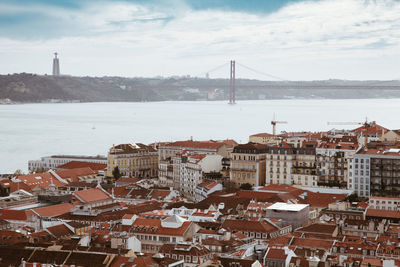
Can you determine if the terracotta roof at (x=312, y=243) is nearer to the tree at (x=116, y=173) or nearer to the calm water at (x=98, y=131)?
the tree at (x=116, y=173)

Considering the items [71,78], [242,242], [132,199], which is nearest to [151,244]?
[242,242]

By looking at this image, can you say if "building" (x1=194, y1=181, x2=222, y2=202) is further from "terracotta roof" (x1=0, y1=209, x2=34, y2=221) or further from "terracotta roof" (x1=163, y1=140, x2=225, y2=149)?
"terracotta roof" (x1=0, y1=209, x2=34, y2=221)

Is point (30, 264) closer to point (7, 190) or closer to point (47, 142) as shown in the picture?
point (7, 190)

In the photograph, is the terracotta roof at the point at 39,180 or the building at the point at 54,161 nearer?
the terracotta roof at the point at 39,180

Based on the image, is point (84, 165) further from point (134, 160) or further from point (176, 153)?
point (176, 153)

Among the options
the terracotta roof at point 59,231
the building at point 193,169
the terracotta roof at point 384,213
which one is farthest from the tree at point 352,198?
the terracotta roof at point 59,231

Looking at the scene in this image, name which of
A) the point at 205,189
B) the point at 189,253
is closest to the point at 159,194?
the point at 205,189
